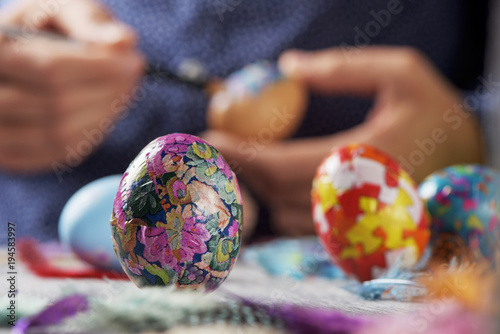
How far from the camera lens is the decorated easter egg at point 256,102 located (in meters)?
1.49

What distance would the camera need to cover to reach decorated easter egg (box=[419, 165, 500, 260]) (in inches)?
35.7

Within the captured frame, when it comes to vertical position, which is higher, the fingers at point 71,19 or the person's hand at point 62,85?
the fingers at point 71,19

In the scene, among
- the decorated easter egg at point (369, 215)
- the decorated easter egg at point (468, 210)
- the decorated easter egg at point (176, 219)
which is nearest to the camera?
the decorated easter egg at point (176, 219)

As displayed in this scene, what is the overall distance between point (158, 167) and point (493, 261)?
1.78 ft

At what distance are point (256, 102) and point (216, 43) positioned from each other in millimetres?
476

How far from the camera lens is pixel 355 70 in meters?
1.66

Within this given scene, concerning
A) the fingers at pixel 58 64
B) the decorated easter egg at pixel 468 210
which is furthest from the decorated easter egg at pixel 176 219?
the fingers at pixel 58 64

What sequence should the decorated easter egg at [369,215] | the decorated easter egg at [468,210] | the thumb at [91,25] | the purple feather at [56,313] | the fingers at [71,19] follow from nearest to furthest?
the purple feather at [56,313] < the decorated easter egg at [369,215] < the decorated easter egg at [468,210] < the thumb at [91,25] < the fingers at [71,19]

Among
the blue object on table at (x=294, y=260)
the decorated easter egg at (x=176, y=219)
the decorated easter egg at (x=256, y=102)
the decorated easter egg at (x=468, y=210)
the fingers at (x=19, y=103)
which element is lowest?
the blue object on table at (x=294, y=260)

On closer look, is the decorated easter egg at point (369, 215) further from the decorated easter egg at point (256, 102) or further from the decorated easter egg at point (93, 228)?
the decorated easter egg at point (256, 102)

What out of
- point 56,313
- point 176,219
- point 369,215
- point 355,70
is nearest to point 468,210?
point 369,215

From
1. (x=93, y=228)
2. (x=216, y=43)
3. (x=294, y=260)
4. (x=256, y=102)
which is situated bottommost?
(x=294, y=260)

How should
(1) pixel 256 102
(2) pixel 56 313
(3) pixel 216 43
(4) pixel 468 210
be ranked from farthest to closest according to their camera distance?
(3) pixel 216 43, (1) pixel 256 102, (4) pixel 468 210, (2) pixel 56 313

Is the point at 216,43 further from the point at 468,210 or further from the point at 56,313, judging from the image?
the point at 56,313
